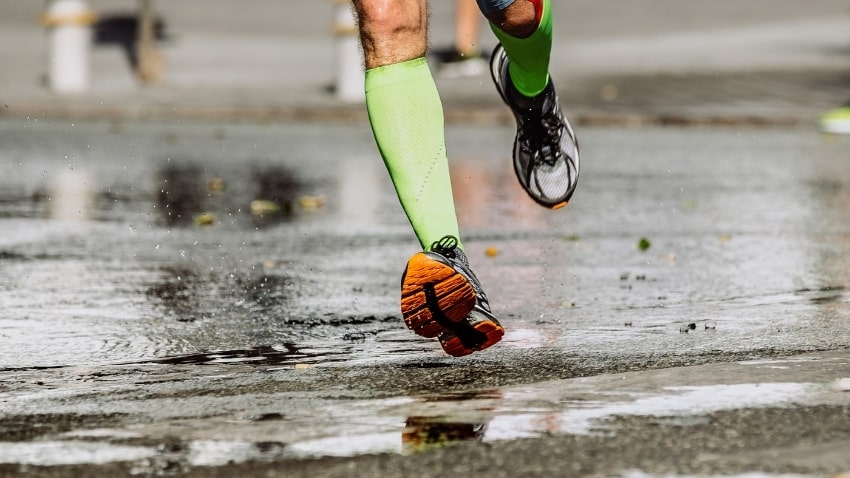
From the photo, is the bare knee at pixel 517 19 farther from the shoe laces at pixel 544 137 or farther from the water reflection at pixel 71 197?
the water reflection at pixel 71 197

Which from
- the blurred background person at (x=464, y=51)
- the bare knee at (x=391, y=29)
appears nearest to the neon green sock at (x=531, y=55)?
the bare knee at (x=391, y=29)

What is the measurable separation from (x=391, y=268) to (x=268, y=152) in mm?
5994

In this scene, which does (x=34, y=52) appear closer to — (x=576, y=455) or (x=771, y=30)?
(x=771, y=30)

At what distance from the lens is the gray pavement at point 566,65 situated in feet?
50.6

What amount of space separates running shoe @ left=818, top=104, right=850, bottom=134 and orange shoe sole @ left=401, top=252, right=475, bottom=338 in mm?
9899

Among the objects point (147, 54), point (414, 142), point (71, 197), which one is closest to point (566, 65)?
point (147, 54)

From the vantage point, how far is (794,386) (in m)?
3.49

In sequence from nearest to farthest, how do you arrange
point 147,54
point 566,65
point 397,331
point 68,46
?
1. point 397,331
2. point 68,46
3. point 147,54
4. point 566,65

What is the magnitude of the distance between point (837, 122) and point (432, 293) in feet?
32.9

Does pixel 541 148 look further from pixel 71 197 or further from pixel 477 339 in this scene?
pixel 71 197

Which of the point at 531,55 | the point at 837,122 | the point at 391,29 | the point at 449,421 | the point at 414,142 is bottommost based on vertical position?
the point at 837,122

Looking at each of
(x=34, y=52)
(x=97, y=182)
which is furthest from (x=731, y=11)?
(x=97, y=182)

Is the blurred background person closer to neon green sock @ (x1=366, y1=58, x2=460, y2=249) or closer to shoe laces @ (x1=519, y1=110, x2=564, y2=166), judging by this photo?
shoe laces @ (x1=519, y1=110, x2=564, y2=166)

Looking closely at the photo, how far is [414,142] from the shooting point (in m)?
4.13
